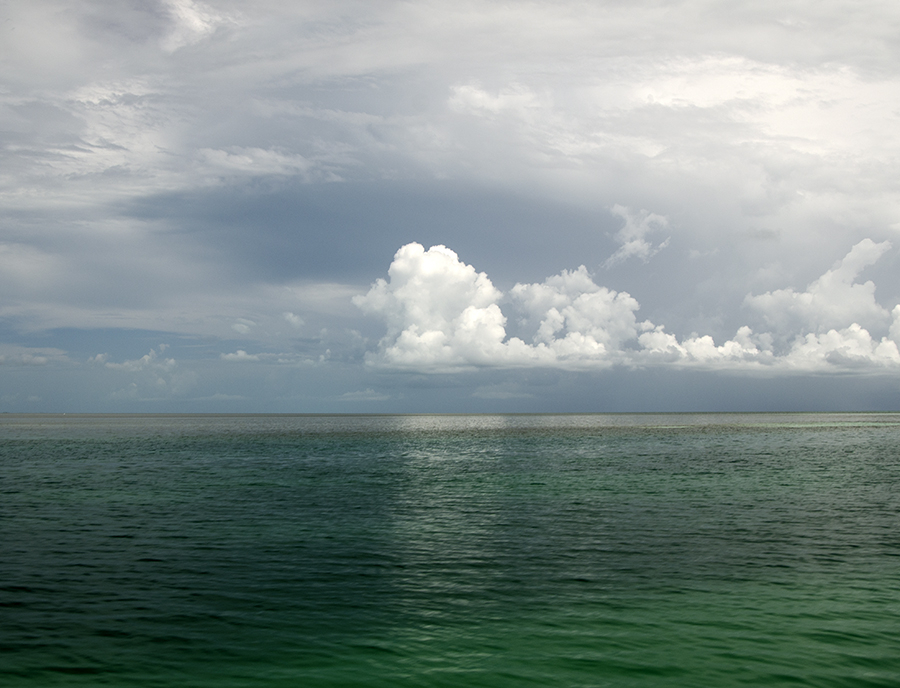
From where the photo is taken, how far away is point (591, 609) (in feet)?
65.0

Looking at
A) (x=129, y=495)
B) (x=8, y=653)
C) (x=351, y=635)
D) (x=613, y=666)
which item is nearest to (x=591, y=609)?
(x=613, y=666)

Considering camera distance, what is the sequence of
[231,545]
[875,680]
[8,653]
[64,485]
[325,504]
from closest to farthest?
1. [875,680]
2. [8,653]
3. [231,545]
4. [325,504]
5. [64,485]

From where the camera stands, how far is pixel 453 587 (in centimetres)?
2253

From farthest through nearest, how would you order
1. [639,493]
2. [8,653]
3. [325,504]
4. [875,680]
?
[639,493] → [325,504] → [8,653] → [875,680]

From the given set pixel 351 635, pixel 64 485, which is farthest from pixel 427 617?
pixel 64 485

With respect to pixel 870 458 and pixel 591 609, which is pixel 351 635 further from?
pixel 870 458

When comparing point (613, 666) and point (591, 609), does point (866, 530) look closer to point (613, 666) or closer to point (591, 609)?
point (591, 609)

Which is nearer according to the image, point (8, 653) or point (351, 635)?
point (8, 653)

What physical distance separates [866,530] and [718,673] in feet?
72.8

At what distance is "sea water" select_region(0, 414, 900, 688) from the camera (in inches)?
619

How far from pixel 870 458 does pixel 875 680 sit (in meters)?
75.9

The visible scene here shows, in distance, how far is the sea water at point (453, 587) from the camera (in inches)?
619

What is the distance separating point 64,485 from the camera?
5256cm

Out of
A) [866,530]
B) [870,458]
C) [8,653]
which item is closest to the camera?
[8,653]
